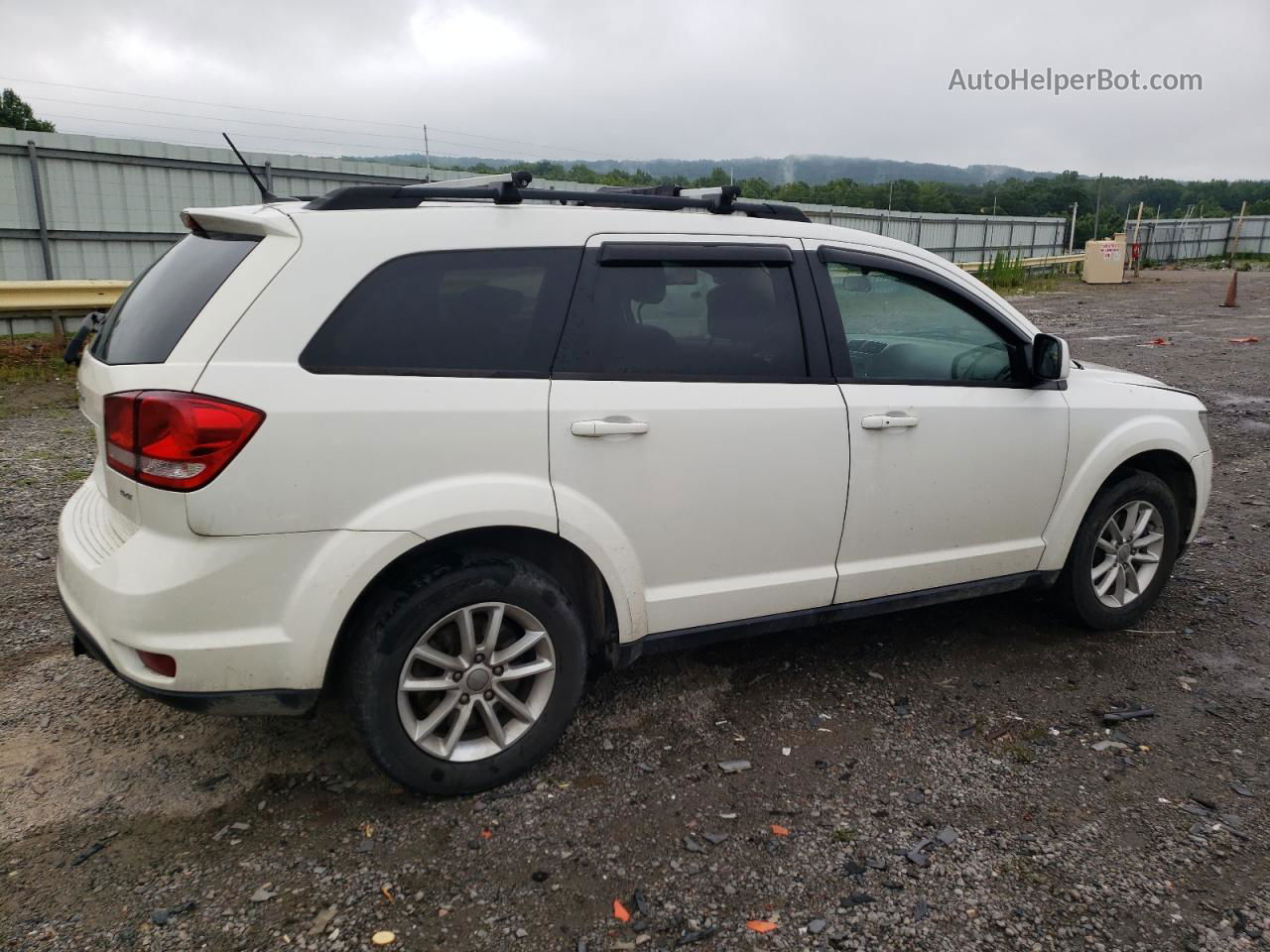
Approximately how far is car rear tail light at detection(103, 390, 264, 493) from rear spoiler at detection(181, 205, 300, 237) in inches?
22.3

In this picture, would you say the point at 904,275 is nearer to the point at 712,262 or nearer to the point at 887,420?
the point at 887,420

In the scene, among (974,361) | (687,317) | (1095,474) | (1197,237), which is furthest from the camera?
(1197,237)

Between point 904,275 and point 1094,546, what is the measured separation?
5.21 feet

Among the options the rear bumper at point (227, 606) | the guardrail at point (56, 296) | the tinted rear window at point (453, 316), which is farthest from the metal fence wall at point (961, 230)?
the rear bumper at point (227, 606)

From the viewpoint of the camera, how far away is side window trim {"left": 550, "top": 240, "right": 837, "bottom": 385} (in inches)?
124

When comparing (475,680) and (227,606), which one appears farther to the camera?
(475,680)

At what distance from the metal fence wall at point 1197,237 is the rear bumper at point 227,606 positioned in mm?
45340

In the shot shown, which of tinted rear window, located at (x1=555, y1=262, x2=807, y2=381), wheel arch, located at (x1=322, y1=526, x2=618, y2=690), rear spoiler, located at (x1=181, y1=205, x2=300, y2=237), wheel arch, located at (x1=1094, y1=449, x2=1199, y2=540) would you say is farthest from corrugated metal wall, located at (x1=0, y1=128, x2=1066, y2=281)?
rear spoiler, located at (x1=181, y1=205, x2=300, y2=237)

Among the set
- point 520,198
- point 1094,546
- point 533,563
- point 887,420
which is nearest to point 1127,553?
point 1094,546

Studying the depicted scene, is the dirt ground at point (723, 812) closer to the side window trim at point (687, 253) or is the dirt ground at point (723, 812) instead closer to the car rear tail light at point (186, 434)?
the car rear tail light at point (186, 434)

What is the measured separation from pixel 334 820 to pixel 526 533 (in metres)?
1.07

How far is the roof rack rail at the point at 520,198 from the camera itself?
9.84 ft

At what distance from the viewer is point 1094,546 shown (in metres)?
4.33

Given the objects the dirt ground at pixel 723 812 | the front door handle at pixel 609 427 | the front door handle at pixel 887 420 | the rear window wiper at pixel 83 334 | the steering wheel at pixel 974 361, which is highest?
the rear window wiper at pixel 83 334
